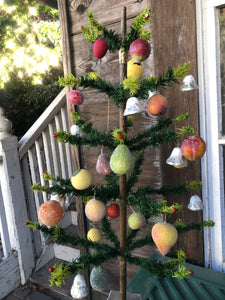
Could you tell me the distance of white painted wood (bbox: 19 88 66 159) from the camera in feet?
6.73

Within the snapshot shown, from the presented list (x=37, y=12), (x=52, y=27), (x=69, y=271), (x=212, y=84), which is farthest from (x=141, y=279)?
(x=37, y=12)

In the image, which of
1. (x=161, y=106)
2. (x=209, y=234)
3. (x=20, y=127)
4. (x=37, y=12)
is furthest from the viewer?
(x=37, y=12)

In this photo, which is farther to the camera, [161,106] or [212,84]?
[212,84]

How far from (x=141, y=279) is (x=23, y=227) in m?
1.22

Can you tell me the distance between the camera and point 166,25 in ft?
3.74

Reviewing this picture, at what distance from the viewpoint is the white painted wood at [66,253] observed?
2.20 metres

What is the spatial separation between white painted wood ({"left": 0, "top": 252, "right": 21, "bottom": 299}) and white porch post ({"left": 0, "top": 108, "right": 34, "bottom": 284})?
0.13ft

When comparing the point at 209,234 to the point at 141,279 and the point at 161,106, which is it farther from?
the point at 161,106

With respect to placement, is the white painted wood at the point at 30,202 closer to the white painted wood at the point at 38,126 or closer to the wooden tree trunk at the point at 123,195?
the white painted wood at the point at 38,126

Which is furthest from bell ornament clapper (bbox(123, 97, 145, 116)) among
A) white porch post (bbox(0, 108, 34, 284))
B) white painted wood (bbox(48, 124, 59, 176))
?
white painted wood (bbox(48, 124, 59, 176))

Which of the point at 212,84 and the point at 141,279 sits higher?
the point at 212,84

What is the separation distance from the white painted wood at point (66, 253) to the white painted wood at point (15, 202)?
0.33 m

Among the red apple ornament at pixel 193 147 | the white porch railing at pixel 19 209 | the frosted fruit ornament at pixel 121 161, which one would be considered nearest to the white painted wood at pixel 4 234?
the white porch railing at pixel 19 209

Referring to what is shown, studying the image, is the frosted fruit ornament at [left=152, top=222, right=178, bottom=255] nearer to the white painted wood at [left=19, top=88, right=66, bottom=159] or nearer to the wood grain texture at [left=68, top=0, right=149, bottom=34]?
the wood grain texture at [left=68, top=0, right=149, bottom=34]
